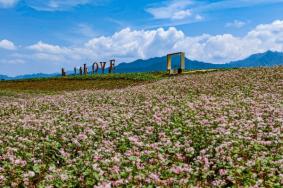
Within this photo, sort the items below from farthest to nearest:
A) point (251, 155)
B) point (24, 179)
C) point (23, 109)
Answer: point (23, 109), point (251, 155), point (24, 179)

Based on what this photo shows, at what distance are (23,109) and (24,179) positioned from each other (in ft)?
50.2

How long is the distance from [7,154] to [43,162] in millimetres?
1088

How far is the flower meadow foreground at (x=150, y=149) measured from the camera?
10.2 metres

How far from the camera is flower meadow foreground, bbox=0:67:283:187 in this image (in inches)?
400

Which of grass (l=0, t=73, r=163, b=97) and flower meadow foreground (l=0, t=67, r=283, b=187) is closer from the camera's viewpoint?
flower meadow foreground (l=0, t=67, r=283, b=187)

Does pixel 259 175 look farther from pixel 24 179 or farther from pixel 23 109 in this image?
pixel 23 109

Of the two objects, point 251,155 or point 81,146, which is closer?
point 251,155

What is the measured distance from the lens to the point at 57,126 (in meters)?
16.6

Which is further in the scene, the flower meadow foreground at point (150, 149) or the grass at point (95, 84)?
the grass at point (95, 84)

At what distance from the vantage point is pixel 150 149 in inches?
504

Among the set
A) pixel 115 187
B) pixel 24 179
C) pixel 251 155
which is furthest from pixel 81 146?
pixel 251 155

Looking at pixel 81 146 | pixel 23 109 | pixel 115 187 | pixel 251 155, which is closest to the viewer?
pixel 115 187

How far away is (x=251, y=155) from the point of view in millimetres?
12180

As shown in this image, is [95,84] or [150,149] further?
[95,84]
